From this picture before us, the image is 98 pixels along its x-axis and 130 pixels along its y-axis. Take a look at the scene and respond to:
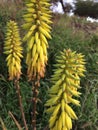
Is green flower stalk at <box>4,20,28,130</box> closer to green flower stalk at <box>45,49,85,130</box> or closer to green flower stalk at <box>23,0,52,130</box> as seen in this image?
green flower stalk at <box>23,0,52,130</box>

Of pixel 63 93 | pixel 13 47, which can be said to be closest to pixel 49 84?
pixel 13 47

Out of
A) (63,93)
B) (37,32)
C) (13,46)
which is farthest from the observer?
(13,46)

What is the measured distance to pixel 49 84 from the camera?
23.3 ft

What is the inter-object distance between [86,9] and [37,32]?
560 inches

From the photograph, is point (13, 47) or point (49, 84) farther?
point (49, 84)

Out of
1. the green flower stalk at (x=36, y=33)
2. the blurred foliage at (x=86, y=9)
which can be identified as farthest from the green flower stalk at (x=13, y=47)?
the blurred foliage at (x=86, y=9)

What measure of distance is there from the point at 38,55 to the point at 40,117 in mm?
3229

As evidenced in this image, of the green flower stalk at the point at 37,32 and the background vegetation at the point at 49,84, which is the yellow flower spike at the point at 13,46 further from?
the background vegetation at the point at 49,84

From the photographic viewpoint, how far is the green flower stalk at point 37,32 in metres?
3.42

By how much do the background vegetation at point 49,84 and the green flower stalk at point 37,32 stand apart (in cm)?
193

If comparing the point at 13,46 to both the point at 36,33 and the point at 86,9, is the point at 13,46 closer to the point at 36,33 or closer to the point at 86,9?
the point at 36,33

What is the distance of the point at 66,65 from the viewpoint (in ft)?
9.60

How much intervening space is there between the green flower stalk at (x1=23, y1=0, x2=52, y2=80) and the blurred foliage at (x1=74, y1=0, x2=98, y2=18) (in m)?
13.8

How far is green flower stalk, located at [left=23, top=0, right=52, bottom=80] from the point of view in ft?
11.2
